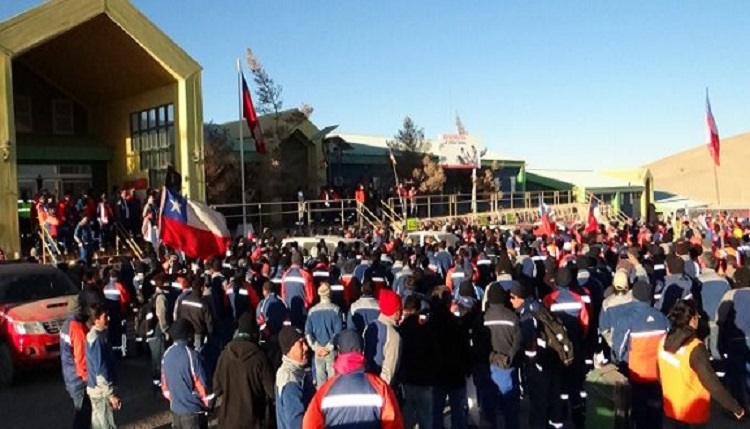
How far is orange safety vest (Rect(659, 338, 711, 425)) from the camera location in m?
6.48

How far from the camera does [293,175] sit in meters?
30.9

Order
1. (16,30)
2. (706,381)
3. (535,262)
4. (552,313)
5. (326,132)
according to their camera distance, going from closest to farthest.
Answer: (706,381), (552,313), (535,262), (16,30), (326,132)

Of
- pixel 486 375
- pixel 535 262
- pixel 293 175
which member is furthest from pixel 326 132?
pixel 486 375

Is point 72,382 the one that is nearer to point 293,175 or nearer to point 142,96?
point 142,96

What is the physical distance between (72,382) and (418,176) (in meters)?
29.5

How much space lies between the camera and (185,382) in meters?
6.75

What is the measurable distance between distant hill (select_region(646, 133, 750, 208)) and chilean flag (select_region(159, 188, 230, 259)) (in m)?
79.9

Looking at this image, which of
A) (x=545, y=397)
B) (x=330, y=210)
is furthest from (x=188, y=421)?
(x=330, y=210)

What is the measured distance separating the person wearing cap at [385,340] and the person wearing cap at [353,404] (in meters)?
2.24

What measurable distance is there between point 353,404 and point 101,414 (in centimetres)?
374

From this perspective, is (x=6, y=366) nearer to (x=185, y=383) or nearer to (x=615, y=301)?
(x=185, y=383)

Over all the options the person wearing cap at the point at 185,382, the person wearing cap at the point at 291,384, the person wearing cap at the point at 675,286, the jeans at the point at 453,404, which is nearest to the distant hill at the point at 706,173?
the person wearing cap at the point at 675,286

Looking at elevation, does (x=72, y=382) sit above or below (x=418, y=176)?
below

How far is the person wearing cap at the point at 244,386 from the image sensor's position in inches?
252
